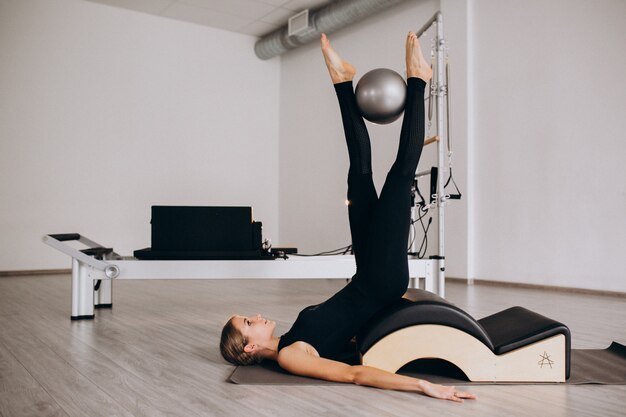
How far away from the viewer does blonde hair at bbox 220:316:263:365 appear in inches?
78.6

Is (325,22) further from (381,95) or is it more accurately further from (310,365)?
(310,365)

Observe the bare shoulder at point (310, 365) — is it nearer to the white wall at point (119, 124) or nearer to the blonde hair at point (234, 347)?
the blonde hair at point (234, 347)

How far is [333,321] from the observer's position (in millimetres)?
1921

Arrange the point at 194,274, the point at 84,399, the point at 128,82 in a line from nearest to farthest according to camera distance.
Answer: the point at 84,399, the point at 194,274, the point at 128,82

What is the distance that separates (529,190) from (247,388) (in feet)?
11.9

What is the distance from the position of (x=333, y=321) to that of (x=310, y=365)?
6.8 inches

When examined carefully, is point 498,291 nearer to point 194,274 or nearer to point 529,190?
point 529,190

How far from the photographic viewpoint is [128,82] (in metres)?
6.46

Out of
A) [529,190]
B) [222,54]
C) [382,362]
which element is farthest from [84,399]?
[222,54]

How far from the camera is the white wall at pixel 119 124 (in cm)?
580

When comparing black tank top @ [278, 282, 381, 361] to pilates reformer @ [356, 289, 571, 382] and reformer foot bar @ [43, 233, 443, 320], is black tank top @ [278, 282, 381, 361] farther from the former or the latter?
reformer foot bar @ [43, 233, 443, 320]

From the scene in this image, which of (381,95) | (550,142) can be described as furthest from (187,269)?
(550,142)

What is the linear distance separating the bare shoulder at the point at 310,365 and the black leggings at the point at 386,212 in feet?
0.87

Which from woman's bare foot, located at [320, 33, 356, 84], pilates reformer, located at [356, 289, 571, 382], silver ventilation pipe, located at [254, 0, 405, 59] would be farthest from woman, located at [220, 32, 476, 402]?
silver ventilation pipe, located at [254, 0, 405, 59]
